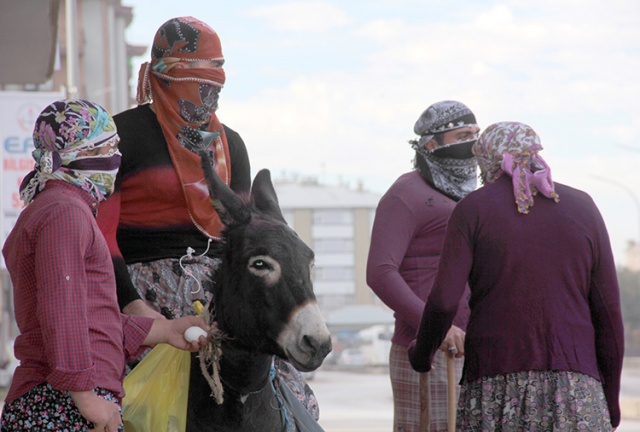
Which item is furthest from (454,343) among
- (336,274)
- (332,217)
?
(336,274)

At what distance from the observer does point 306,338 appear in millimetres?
3627

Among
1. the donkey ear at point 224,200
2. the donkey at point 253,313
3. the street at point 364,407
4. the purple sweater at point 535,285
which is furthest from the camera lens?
the street at point 364,407

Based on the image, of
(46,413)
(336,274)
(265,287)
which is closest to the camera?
(46,413)

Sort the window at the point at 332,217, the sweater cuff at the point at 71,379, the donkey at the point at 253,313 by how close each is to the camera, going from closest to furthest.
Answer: the sweater cuff at the point at 71,379, the donkey at the point at 253,313, the window at the point at 332,217

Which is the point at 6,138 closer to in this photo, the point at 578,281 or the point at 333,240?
the point at 578,281

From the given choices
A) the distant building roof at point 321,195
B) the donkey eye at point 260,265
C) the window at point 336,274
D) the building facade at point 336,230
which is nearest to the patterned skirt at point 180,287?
the donkey eye at point 260,265

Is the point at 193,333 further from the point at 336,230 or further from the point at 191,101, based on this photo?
the point at 336,230

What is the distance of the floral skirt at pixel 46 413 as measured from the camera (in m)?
3.49

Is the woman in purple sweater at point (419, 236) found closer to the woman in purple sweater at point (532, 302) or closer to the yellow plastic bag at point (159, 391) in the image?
the woman in purple sweater at point (532, 302)

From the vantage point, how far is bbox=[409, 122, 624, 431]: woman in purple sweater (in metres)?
4.56

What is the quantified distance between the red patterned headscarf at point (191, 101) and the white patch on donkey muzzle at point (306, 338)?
88 cm

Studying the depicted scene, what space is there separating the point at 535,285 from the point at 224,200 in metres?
1.37

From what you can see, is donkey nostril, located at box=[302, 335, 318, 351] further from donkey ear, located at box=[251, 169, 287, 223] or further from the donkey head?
donkey ear, located at box=[251, 169, 287, 223]

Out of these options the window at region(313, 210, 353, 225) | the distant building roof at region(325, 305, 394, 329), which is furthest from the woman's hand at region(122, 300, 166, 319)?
the window at region(313, 210, 353, 225)
